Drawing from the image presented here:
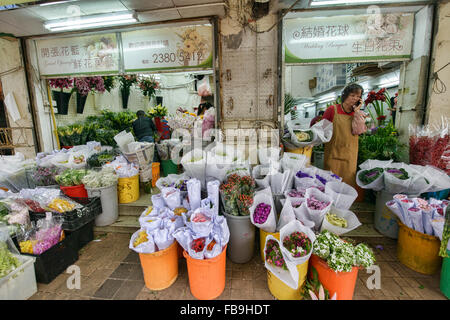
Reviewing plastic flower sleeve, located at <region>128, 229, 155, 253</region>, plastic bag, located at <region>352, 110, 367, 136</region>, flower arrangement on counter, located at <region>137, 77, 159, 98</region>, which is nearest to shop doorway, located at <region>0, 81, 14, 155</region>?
flower arrangement on counter, located at <region>137, 77, 159, 98</region>

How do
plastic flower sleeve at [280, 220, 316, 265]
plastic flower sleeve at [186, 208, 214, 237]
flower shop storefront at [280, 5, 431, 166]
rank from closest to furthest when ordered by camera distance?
plastic flower sleeve at [280, 220, 316, 265]
plastic flower sleeve at [186, 208, 214, 237]
flower shop storefront at [280, 5, 431, 166]

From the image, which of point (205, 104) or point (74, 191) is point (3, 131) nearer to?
point (74, 191)

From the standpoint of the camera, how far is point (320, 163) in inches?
213

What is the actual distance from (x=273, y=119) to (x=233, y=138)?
0.83m

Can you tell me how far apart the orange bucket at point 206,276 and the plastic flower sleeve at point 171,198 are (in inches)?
28.7

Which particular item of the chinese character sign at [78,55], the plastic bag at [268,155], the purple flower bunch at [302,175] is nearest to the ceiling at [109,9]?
the chinese character sign at [78,55]

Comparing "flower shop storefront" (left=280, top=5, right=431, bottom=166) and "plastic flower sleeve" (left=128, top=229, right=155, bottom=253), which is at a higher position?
"flower shop storefront" (left=280, top=5, right=431, bottom=166)

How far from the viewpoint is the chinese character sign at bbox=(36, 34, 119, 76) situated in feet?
14.3

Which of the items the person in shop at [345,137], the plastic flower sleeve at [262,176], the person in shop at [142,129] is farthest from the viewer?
the person in shop at [142,129]

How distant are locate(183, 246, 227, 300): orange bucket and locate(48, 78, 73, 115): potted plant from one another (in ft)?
18.8

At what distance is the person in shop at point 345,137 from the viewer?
3527 millimetres

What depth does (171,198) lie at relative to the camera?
2.82m

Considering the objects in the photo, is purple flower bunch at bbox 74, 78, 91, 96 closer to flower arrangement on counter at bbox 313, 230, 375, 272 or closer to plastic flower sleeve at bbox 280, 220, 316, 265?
plastic flower sleeve at bbox 280, 220, 316, 265

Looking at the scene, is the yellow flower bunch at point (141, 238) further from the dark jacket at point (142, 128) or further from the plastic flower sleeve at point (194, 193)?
the dark jacket at point (142, 128)
